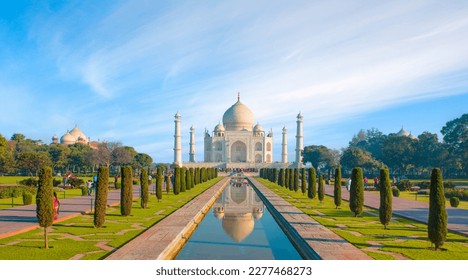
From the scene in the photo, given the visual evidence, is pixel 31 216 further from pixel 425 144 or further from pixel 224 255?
pixel 425 144

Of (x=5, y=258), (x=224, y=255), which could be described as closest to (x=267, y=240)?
(x=224, y=255)

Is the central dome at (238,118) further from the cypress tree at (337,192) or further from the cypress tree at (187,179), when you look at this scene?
the cypress tree at (337,192)

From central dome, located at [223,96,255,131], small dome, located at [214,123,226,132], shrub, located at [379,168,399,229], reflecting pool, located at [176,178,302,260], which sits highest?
central dome, located at [223,96,255,131]

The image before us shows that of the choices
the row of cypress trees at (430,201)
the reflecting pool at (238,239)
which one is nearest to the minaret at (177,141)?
the row of cypress trees at (430,201)

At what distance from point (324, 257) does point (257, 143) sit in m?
63.4

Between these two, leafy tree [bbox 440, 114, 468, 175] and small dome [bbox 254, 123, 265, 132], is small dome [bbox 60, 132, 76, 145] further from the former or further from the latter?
leafy tree [bbox 440, 114, 468, 175]

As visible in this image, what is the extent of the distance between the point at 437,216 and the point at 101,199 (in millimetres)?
7471

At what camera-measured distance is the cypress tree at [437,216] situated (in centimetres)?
847

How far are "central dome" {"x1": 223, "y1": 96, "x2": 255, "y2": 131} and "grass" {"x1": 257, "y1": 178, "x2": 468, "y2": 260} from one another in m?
57.7

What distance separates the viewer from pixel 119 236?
9.59m

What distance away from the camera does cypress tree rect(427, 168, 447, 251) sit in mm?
8469

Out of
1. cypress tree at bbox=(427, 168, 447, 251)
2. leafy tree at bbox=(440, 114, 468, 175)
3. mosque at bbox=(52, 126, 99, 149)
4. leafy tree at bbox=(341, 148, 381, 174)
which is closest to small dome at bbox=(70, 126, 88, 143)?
mosque at bbox=(52, 126, 99, 149)

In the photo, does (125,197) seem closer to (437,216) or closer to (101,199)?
(101,199)

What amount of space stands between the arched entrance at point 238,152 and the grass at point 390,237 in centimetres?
5740
